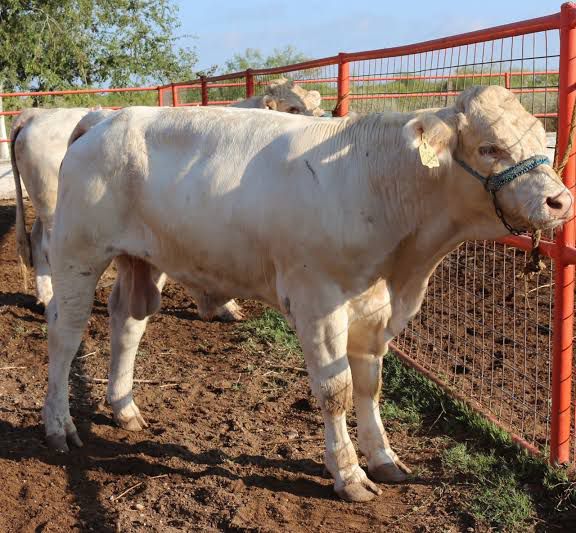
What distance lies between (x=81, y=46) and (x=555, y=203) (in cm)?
2080

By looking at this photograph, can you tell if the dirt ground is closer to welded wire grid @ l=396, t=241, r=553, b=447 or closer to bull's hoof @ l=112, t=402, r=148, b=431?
bull's hoof @ l=112, t=402, r=148, b=431

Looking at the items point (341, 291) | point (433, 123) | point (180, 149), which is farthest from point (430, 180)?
point (180, 149)

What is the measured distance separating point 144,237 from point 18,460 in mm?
1340

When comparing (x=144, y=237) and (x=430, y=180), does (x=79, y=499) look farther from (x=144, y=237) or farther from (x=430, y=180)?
(x=430, y=180)

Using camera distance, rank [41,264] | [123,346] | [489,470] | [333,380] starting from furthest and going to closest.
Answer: [41,264], [123,346], [489,470], [333,380]

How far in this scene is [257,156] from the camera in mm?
4047

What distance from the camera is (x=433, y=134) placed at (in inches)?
136

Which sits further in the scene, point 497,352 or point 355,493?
point 497,352

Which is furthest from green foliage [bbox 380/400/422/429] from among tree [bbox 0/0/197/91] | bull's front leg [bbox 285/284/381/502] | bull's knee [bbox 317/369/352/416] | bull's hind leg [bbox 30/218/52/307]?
tree [bbox 0/0/197/91]

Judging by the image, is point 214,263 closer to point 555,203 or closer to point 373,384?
point 373,384

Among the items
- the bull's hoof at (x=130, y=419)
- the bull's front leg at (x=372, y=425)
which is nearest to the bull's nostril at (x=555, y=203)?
the bull's front leg at (x=372, y=425)

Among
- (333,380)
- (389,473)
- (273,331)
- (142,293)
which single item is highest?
(142,293)

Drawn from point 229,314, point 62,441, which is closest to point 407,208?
point 62,441

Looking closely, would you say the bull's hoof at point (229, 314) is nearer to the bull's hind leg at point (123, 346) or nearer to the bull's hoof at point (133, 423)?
the bull's hind leg at point (123, 346)
